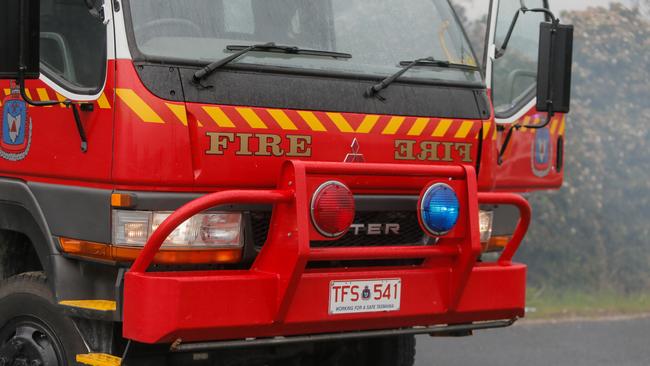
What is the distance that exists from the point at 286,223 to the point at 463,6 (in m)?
6.22

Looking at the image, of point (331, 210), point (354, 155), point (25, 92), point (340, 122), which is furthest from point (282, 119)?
point (25, 92)

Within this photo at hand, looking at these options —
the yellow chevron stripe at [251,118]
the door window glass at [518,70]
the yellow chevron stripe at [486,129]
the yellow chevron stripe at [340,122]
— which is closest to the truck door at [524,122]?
the door window glass at [518,70]

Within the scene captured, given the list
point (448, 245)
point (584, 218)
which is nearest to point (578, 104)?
point (584, 218)

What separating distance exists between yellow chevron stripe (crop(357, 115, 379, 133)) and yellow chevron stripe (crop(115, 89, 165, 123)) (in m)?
1.01

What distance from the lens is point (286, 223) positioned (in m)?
5.22

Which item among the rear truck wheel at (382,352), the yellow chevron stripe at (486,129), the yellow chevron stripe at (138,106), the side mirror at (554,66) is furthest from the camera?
the rear truck wheel at (382,352)

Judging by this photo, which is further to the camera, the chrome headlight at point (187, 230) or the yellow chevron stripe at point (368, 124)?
the yellow chevron stripe at point (368, 124)

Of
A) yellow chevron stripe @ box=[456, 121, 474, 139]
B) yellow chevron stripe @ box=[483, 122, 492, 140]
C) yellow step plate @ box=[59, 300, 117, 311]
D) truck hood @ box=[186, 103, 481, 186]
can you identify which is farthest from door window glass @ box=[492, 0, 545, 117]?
yellow step plate @ box=[59, 300, 117, 311]

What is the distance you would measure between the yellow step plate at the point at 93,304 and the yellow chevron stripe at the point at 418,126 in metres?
1.60

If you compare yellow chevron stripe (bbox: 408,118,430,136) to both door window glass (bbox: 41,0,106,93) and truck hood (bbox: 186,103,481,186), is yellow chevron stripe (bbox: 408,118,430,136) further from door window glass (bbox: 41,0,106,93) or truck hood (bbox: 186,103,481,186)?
door window glass (bbox: 41,0,106,93)

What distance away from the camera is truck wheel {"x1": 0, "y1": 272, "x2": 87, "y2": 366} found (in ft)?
18.0

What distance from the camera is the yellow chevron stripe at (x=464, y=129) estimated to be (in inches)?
236

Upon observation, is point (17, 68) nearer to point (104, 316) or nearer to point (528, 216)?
point (104, 316)

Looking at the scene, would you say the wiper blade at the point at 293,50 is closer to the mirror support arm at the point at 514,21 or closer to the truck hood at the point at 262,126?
the truck hood at the point at 262,126
